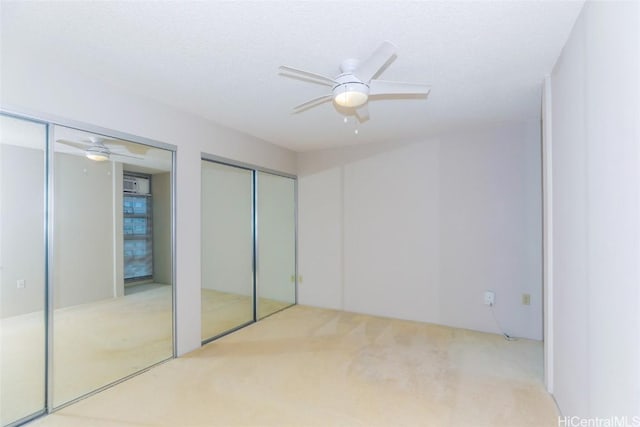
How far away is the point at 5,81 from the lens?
1.94 metres

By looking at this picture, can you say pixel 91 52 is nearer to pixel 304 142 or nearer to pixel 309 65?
pixel 309 65

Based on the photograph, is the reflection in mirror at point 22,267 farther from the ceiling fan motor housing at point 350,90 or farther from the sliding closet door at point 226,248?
the ceiling fan motor housing at point 350,90

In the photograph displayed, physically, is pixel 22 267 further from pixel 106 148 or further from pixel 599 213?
pixel 599 213

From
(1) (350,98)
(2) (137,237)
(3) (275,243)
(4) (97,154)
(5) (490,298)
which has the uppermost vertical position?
(1) (350,98)

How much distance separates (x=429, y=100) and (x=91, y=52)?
2585 millimetres

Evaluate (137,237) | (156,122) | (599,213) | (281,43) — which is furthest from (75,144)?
(599,213)

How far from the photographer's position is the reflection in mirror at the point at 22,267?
2.08 m

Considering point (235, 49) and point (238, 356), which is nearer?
point (235, 49)

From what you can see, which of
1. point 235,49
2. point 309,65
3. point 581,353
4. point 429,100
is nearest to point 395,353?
point 581,353

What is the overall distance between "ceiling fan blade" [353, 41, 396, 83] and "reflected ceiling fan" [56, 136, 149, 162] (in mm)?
2023

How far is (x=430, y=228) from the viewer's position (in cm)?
398

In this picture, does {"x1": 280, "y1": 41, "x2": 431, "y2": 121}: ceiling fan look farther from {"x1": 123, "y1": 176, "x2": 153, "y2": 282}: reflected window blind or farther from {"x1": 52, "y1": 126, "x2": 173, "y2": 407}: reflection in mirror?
{"x1": 123, "y1": 176, "x2": 153, "y2": 282}: reflected window blind

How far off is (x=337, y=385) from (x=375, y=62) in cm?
236

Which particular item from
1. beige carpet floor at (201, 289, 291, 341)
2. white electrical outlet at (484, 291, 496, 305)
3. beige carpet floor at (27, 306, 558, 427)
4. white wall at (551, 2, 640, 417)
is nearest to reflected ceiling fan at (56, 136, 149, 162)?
beige carpet floor at (201, 289, 291, 341)
